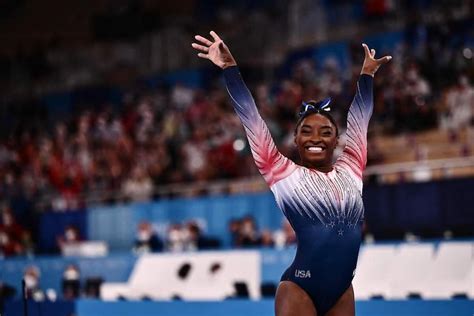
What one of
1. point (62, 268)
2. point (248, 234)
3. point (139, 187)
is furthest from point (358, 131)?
point (139, 187)

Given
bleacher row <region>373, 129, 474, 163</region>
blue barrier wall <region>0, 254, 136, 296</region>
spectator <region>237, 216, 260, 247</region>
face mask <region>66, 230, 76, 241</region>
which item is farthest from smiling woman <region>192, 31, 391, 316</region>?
face mask <region>66, 230, 76, 241</region>

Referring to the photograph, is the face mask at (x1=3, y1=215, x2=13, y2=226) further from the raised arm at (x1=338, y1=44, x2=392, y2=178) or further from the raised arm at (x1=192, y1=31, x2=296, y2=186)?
the raised arm at (x1=192, y1=31, x2=296, y2=186)

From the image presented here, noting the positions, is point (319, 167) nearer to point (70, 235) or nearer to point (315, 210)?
point (315, 210)

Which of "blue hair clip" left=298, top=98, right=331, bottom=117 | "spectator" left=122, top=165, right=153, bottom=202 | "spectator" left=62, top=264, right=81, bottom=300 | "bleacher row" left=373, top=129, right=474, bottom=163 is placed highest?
"blue hair clip" left=298, top=98, right=331, bottom=117

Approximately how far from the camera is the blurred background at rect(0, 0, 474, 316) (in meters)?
15.3

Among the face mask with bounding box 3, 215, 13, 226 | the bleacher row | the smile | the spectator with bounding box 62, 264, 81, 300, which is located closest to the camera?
the smile

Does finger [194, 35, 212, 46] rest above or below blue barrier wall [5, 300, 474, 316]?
above

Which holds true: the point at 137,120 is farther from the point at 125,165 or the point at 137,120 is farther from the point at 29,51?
the point at 29,51

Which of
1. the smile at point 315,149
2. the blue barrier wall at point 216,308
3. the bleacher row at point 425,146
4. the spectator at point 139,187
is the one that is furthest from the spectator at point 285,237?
the smile at point 315,149

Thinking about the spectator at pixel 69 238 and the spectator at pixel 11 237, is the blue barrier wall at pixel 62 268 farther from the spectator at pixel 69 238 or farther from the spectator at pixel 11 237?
the spectator at pixel 11 237

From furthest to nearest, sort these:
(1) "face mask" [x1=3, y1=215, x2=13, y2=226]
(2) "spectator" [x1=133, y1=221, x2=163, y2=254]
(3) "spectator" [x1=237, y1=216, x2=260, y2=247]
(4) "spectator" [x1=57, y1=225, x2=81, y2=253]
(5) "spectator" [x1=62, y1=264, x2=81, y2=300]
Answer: (1) "face mask" [x1=3, y1=215, x2=13, y2=226] → (4) "spectator" [x1=57, y1=225, x2=81, y2=253] → (2) "spectator" [x1=133, y1=221, x2=163, y2=254] → (5) "spectator" [x1=62, y1=264, x2=81, y2=300] → (3) "spectator" [x1=237, y1=216, x2=260, y2=247]

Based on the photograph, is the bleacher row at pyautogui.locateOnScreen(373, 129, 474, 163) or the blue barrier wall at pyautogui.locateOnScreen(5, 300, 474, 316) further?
the bleacher row at pyautogui.locateOnScreen(373, 129, 474, 163)

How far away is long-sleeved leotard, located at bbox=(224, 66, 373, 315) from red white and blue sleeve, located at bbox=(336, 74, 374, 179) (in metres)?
0.06

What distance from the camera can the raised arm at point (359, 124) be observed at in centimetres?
685
